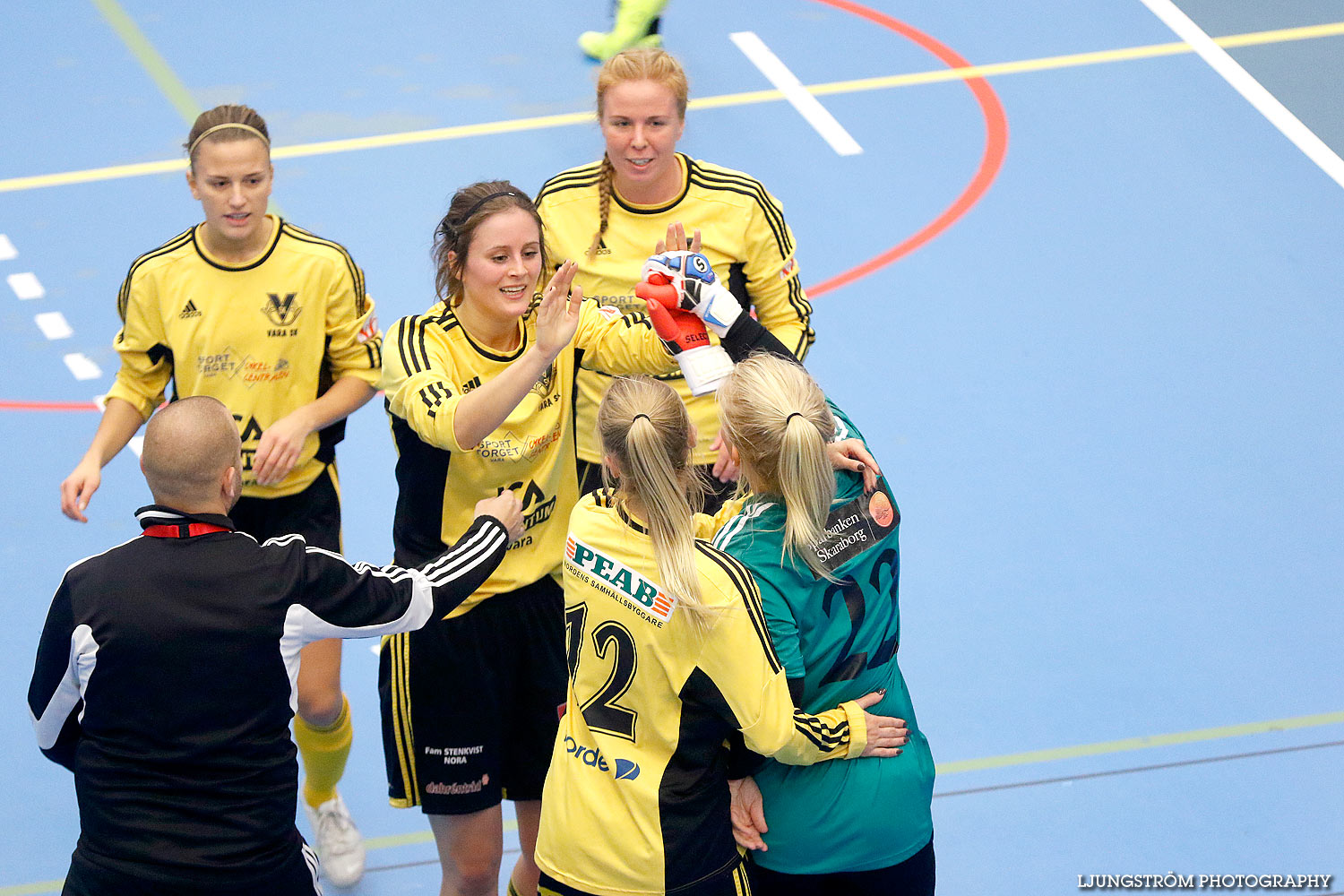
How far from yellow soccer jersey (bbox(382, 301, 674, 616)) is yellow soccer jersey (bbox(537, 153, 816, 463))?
1.71 feet

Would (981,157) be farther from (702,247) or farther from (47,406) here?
(47,406)

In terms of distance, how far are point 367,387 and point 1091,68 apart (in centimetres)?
655

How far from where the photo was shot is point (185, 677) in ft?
9.34

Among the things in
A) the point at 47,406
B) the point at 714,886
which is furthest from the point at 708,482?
the point at 47,406

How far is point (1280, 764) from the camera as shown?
486 centimetres

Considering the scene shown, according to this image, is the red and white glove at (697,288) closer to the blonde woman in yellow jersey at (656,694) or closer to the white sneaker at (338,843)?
the blonde woman in yellow jersey at (656,694)

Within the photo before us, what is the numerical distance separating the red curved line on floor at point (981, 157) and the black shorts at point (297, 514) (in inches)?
139

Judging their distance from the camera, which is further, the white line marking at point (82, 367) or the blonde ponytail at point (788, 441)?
the white line marking at point (82, 367)

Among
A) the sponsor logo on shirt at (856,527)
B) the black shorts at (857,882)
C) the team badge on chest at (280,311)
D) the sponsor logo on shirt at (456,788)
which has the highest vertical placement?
the team badge on chest at (280,311)

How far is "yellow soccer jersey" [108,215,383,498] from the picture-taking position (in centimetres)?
418

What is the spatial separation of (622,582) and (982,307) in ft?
15.8

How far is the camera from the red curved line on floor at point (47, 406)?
21.8 feet

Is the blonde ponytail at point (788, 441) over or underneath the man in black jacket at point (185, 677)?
over

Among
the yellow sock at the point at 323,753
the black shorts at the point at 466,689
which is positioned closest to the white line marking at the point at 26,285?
the yellow sock at the point at 323,753
